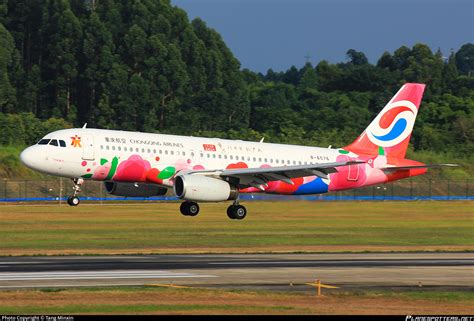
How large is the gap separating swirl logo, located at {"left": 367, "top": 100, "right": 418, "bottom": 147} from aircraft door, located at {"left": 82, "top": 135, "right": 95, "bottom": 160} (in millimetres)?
20742

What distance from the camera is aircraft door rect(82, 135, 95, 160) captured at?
59719mm

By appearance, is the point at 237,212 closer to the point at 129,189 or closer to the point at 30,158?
the point at 129,189

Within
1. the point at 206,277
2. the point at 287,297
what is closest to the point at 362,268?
the point at 206,277

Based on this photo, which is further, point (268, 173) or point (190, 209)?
point (190, 209)

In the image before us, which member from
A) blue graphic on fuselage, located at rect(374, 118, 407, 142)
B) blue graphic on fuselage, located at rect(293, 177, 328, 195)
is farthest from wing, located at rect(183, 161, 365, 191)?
blue graphic on fuselage, located at rect(374, 118, 407, 142)

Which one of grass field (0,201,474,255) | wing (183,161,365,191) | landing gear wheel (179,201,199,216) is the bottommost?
grass field (0,201,474,255)

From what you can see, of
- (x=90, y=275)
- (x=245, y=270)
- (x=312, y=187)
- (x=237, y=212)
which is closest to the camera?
(x=90, y=275)

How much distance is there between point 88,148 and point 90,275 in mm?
15666

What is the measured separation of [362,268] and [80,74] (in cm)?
10583

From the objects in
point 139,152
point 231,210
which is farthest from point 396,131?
point 139,152

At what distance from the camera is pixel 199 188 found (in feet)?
203

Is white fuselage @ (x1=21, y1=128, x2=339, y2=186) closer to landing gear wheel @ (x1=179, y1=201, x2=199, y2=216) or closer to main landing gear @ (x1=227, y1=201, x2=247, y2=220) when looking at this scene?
landing gear wheel @ (x1=179, y1=201, x2=199, y2=216)

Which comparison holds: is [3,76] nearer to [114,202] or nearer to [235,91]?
[235,91]

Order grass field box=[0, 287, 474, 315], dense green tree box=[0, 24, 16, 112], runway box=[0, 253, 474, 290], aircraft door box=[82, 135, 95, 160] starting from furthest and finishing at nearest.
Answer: dense green tree box=[0, 24, 16, 112]
aircraft door box=[82, 135, 95, 160]
runway box=[0, 253, 474, 290]
grass field box=[0, 287, 474, 315]
